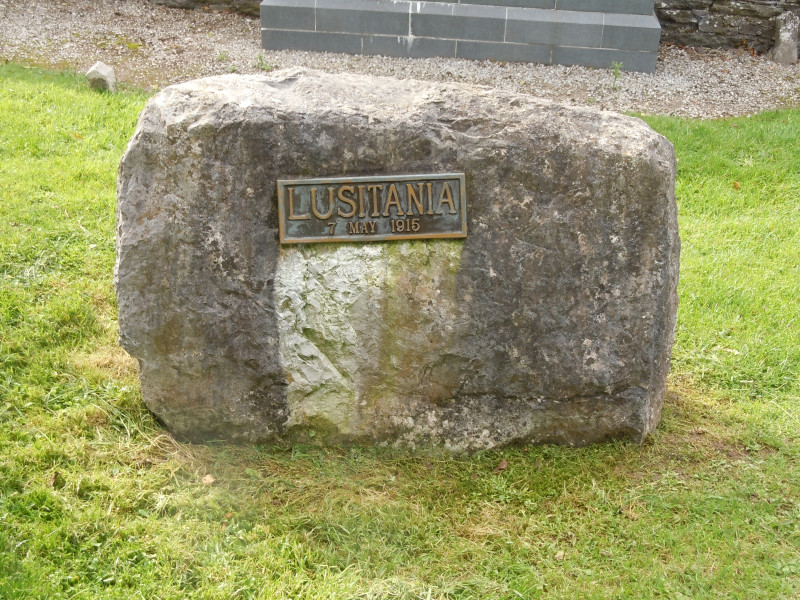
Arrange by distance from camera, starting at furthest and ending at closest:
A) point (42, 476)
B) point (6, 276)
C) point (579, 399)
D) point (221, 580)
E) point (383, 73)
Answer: point (383, 73) → point (6, 276) → point (579, 399) → point (42, 476) → point (221, 580)

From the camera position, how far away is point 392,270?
346cm

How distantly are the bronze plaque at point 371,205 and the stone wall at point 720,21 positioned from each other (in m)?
8.43

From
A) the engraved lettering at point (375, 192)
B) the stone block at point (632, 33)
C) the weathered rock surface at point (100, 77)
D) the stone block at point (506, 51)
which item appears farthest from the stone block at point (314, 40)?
the engraved lettering at point (375, 192)

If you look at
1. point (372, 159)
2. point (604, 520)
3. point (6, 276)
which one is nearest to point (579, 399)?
point (604, 520)

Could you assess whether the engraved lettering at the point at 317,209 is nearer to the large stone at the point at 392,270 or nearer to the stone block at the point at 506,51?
the large stone at the point at 392,270

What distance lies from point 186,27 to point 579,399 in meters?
8.73

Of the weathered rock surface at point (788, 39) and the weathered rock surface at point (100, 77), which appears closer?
the weathered rock surface at point (100, 77)

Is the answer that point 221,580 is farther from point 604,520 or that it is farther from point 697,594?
point 697,594

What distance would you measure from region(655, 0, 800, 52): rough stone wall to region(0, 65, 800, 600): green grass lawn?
22.4ft

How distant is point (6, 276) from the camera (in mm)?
4734

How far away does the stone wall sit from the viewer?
33.6 feet

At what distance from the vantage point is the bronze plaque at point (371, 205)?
3371mm

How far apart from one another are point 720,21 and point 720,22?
0.04 ft

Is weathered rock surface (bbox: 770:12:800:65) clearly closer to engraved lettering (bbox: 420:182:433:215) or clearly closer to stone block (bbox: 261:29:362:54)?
stone block (bbox: 261:29:362:54)
